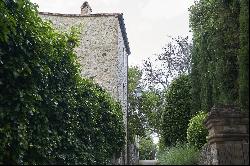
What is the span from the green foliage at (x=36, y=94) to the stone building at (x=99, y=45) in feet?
33.3

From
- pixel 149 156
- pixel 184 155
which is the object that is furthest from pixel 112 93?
pixel 149 156

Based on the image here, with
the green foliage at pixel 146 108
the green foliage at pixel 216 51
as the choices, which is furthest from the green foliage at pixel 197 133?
the green foliage at pixel 146 108

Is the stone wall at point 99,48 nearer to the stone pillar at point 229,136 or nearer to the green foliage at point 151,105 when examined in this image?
the green foliage at point 151,105

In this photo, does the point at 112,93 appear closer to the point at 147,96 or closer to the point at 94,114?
the point at 94,114

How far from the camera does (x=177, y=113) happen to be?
787 inches

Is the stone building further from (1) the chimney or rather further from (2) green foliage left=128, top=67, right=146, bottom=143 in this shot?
(2) green foliage left=128, top=67, right=146, bottom=143

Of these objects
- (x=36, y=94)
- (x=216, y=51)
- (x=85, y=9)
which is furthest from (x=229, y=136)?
(x=85, y=9)

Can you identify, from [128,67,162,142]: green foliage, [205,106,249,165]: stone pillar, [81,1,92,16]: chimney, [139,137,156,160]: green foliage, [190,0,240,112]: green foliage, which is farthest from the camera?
[139,137,156,160]: green foliage

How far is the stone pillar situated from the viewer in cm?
447

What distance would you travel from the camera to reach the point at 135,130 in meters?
34.5

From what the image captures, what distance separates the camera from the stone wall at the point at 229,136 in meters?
4.47

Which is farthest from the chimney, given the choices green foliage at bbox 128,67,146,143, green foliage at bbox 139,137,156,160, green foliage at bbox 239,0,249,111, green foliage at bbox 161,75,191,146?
green foliage at bbox 139,137,156,160

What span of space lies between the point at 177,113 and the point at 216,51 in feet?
29.0

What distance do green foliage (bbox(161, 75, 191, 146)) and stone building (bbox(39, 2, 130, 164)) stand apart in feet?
10.1
